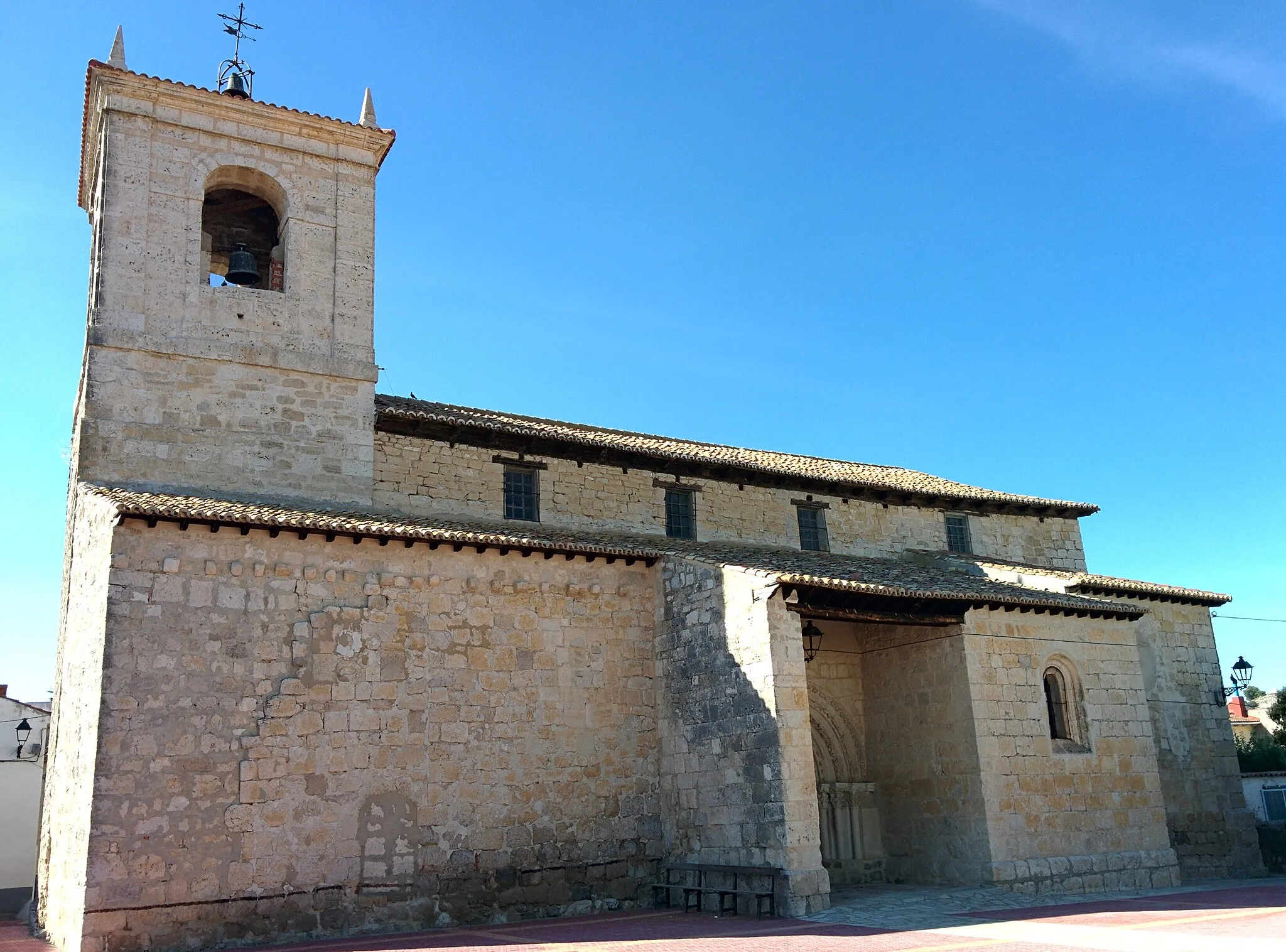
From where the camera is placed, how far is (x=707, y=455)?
67.8ft

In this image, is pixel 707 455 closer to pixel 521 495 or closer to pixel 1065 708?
pixel 521 495

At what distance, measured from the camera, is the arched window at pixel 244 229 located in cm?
1771

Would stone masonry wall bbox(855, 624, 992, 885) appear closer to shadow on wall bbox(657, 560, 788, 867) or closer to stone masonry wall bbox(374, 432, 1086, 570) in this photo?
stone masonry wall bbox(374, 432, 1086, 570)

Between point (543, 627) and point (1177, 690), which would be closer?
point (543, 627)

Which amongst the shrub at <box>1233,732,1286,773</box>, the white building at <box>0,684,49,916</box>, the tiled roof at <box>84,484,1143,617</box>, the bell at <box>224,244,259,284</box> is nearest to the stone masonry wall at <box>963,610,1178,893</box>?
the tiled roof at <box>84,484,1143,617</box>

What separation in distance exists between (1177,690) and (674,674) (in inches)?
472

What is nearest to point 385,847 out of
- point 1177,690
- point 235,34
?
point 235,34

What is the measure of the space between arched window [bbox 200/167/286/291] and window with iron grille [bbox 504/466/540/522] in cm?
505

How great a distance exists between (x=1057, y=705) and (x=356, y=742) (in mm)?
11653

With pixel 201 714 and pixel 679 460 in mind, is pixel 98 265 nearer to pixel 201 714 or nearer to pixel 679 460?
pixel 201 714

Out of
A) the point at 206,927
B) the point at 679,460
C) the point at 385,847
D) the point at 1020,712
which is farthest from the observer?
the point at 679,460

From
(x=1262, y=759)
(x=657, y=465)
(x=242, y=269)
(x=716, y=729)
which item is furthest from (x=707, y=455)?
(x=1262, y=759)

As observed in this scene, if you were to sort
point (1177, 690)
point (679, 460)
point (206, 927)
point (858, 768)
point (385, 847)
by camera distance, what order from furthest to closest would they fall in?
1. point (1177, 690)
2. point (679, 460)
3. point (858, 768)
4. point (385, 847)
5. point (206, 927)

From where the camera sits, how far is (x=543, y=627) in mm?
15750
